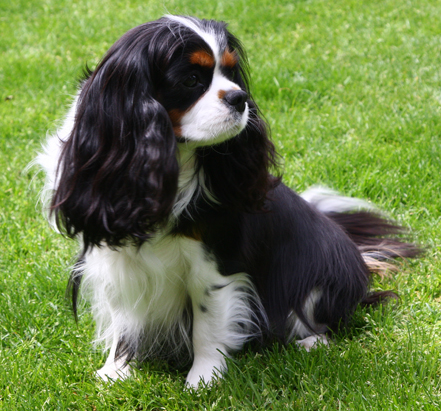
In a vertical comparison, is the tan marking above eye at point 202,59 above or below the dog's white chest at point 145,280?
above

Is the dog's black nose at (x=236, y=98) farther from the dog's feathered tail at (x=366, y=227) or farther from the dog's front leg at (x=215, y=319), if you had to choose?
the dog's feathered tail at (x=366, y=227)

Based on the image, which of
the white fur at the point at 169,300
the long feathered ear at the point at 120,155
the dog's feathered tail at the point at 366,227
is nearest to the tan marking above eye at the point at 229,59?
the long feathered ear at the point at 120,155

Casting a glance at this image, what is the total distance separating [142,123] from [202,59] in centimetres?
35

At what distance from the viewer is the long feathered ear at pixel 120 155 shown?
227 cm

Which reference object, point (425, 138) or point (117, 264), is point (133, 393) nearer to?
point (117, 264)

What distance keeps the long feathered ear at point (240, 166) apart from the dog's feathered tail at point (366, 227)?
3.21 ft

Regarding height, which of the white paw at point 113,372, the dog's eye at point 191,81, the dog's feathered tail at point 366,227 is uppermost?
the dog's eye at point 191,81

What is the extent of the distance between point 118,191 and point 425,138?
114 inches

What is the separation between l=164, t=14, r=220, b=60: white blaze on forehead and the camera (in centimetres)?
235

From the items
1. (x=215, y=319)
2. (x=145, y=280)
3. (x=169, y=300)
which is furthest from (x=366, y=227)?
(x=145, y=280)

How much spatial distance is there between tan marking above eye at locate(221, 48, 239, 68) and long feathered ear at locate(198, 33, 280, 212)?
0.34 ft

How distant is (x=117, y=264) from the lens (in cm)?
269

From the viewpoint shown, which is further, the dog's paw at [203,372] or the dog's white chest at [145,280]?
the dog's paw at [203,372]

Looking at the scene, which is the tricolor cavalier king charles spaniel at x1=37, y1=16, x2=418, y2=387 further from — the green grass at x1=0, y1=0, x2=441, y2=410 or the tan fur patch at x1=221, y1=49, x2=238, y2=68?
the green grass at x1=0, y1=0, x2=441, y2=410
